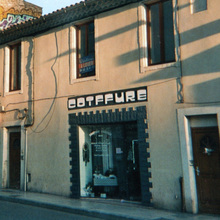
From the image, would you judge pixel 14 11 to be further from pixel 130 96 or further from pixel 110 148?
pixel 110 148

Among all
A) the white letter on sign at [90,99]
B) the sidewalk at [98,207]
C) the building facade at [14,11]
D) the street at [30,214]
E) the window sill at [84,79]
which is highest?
the building facade at [14,11]

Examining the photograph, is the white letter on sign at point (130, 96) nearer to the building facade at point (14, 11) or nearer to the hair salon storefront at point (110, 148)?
the hair salon storefront at point (110, 148)

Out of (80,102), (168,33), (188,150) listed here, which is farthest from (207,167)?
(80,102)

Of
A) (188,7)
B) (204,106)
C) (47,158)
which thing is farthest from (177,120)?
(47,158)

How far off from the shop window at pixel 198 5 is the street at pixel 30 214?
6.16m

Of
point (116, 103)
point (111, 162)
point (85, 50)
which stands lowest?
point (111, 162)

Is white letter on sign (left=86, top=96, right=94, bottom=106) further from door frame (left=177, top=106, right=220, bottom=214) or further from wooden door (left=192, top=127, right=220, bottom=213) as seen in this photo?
wooden door (left=192, top=127, right=220, bottom=213)

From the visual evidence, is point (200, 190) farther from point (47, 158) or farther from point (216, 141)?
point (47, 158)

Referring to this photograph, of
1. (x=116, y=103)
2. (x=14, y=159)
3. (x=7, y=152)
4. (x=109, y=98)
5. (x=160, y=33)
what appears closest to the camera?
(x=160, y=33)

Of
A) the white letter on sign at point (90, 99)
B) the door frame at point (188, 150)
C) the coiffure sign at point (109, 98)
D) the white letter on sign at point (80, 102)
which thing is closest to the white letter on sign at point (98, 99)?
the coiffure sign at point (109, 98)

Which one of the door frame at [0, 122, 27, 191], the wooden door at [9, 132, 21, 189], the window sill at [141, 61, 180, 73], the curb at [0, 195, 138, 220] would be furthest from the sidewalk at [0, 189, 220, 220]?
the window sill at [141, 61, 180, 73]

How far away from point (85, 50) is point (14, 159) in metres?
5.48

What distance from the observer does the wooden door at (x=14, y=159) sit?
11820 millimetres

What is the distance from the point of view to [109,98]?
9125mm
